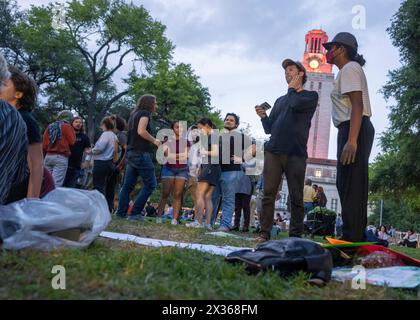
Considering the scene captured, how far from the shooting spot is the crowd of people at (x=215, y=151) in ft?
12.8

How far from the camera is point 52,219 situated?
3.44 metres

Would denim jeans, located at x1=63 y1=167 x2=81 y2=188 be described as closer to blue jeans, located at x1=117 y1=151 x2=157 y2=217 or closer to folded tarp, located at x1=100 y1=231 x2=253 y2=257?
blue jeans, located at x1=117 y1=151 x2=157 y2=217

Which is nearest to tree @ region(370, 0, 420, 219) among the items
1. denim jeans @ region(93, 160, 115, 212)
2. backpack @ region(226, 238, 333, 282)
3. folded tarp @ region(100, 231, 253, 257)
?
denim jeans @ region(93, 160, 115, 212)

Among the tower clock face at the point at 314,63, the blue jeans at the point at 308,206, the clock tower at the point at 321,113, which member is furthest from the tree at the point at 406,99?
the tower clock face at the point at 314,63

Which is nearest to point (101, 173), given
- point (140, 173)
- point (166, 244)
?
point (140, 173)

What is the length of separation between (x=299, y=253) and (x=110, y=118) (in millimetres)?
6682

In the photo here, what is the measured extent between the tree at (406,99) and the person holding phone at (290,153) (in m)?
18.4

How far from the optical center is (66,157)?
7.96 metres

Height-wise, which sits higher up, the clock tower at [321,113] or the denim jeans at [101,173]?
the clock tower at [321,113]

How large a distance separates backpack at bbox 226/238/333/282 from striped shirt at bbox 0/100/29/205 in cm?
174

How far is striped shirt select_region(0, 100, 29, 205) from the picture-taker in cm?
338

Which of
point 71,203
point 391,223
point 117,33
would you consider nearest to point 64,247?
point 71,203

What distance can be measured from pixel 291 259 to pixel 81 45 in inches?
1463

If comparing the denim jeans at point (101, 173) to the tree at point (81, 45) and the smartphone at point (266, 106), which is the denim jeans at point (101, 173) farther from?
the tree at point (81, 45)
